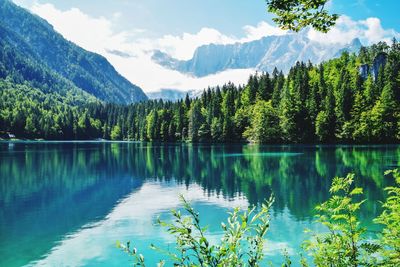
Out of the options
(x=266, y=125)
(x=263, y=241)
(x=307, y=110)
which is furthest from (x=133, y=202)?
(x=307, y=110)

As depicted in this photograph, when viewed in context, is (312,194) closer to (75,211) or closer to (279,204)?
(279,204)

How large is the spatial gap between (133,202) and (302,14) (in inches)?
1077

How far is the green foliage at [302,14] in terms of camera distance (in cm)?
812

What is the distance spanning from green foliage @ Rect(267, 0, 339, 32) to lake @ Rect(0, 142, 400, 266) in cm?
506

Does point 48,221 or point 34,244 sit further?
point 48,221

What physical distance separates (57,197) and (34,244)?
15696 mm

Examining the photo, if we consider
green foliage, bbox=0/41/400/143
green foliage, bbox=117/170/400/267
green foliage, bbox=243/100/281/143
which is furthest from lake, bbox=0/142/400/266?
green foliage, bbox=243/100/281/143

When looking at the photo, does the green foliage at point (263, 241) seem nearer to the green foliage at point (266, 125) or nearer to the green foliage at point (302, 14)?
the green foliage at point (302, 14)

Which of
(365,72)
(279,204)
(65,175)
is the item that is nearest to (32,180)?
(65,175)

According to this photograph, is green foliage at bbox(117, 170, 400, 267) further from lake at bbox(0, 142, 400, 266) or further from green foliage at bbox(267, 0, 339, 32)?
green foliage at bbox(267, 0, 339, 32)

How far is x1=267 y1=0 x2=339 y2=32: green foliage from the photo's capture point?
8.12 metres

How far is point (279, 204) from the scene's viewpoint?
101 ft

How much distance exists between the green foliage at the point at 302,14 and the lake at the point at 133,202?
5.06 metres

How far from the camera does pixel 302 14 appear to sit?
841cm
